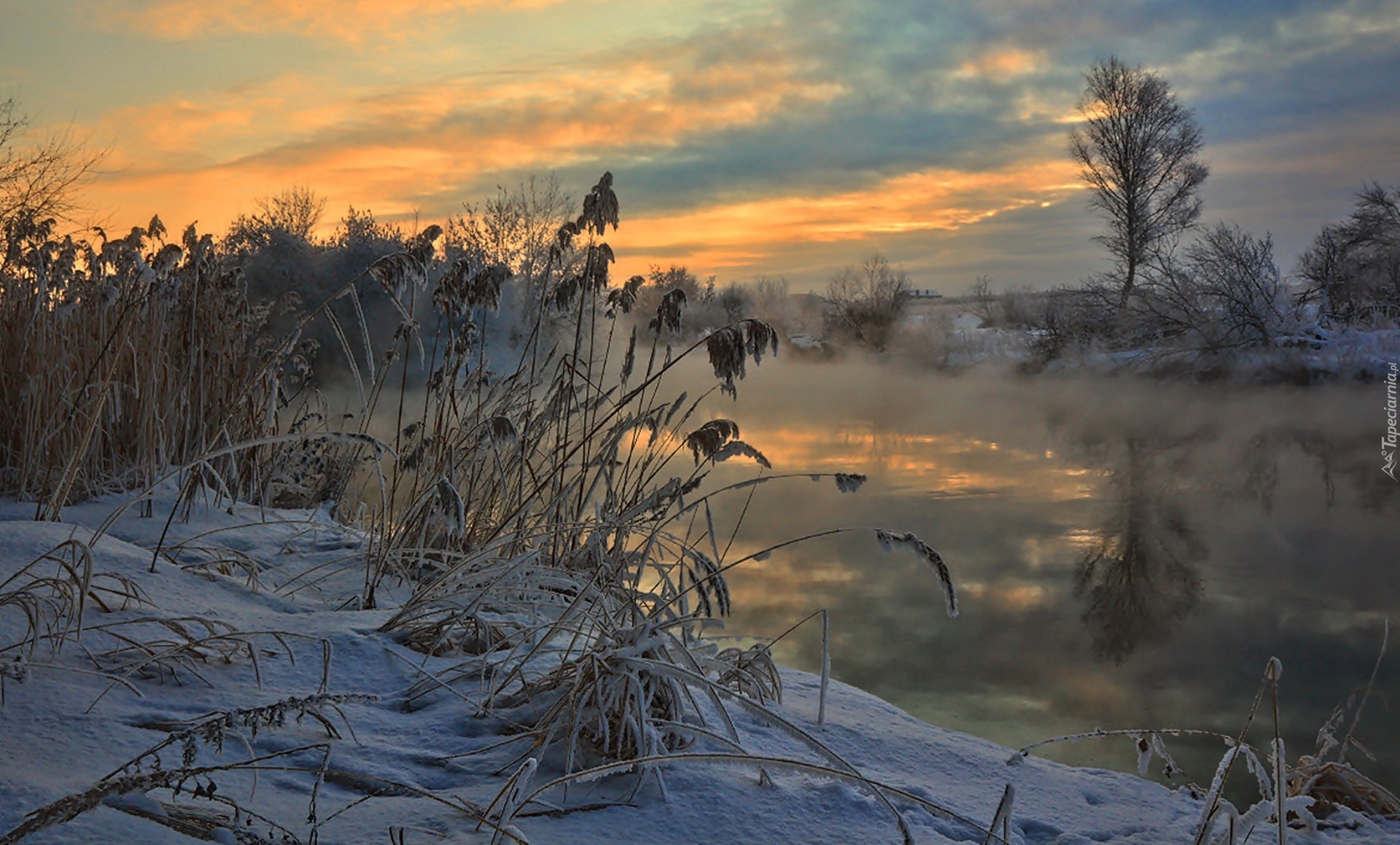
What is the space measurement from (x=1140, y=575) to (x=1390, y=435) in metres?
8.13

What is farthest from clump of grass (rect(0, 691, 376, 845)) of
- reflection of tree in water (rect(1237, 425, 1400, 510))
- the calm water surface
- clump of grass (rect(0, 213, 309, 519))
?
reflection of tree in water (rect(1237, 425, 1400, 510))

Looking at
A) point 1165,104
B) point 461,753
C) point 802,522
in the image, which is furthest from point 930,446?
point 1165,104

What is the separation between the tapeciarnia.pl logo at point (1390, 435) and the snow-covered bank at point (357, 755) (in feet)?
34.0

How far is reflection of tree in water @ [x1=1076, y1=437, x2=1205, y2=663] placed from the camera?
16.9ft

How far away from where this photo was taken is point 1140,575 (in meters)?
6.19

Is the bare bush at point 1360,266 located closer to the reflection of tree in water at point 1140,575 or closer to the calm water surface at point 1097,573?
the calm water surface at point 1097,573

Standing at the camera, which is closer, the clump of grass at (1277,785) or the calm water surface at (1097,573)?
the clump of grass at (1277,785)

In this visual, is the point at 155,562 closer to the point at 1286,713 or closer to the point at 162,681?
the point at 162,681

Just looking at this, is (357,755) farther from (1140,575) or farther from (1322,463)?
(1322,463)

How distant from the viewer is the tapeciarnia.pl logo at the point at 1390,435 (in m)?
10.2

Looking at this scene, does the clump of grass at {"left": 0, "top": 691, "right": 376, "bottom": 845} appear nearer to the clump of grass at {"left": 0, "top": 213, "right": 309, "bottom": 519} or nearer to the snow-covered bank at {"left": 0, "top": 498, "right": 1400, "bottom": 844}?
the snow-covered bank at {"left": 0, "top": 498, "right": 1400, "bottom": 844}

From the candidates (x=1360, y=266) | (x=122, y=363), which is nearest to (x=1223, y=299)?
(x=1360, y=266)

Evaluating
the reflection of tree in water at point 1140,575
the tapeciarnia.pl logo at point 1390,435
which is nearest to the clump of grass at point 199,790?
the reflection of tree in water at point 1140,575

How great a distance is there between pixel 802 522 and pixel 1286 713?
3.42 meters
